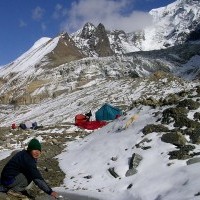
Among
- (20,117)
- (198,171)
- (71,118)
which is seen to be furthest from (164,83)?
(198,171)

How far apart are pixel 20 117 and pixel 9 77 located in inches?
2417

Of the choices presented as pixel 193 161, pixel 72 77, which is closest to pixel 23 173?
pixel 193 161

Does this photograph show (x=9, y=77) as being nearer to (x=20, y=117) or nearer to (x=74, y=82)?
(x=74, y=82)

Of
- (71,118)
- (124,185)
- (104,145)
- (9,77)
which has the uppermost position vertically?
(9,77)

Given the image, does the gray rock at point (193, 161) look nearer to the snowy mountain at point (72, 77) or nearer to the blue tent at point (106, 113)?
the blue tent at point (106, 113)

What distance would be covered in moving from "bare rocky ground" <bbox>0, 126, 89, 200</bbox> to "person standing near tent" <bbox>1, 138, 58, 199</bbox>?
1.00ft

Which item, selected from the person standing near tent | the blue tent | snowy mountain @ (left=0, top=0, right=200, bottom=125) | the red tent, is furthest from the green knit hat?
snowy mountain @ (left=0, top=0, right=200, bottom=125)

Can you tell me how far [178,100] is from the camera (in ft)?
77.3

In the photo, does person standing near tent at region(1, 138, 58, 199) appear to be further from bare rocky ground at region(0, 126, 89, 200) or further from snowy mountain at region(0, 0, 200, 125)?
snowy mountain at region(0, 0, 200, 125)

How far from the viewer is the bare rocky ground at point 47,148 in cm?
1874

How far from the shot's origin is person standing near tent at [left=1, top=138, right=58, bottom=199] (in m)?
11.3

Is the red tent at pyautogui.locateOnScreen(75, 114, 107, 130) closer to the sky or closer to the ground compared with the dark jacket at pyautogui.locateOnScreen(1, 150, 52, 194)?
closer to the sky

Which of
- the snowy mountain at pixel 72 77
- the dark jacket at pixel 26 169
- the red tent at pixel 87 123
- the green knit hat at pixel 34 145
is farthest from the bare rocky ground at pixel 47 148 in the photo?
the snowy mountain at pixel 72 77

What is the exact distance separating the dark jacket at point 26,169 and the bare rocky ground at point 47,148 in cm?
71
